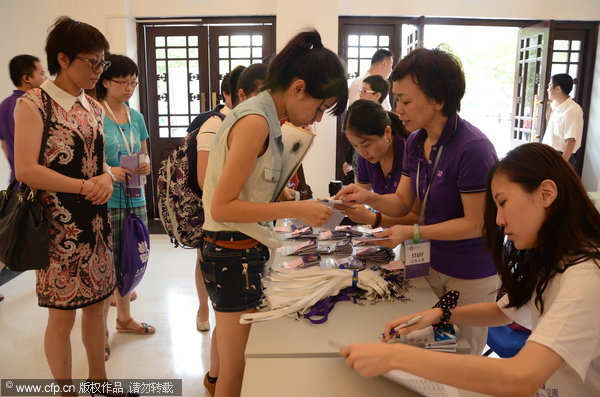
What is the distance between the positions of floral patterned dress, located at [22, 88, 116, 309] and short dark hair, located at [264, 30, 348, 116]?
884mm

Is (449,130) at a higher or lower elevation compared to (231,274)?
higher

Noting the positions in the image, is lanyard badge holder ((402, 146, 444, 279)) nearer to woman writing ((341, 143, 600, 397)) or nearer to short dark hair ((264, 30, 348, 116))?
woman writing ((341, 143, 600, 397))

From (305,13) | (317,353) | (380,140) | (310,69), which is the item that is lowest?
(317,353)

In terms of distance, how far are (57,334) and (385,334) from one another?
1.38 metres

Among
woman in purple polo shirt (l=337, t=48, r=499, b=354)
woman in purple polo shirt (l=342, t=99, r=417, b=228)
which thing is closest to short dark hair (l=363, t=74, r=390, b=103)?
woman in purple polo shirt (l=342, t=99, r=417, b=228)

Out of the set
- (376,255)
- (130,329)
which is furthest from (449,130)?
(130,329)

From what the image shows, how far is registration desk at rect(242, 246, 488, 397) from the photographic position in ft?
3.24

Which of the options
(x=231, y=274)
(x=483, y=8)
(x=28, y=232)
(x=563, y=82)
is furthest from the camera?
(x=483, y=8)

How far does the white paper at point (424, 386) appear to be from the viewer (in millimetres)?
958

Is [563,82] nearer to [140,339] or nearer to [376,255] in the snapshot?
[376,255]

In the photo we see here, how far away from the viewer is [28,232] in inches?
64.1

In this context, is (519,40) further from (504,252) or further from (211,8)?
(504,252)

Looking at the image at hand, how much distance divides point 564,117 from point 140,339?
4.86 metres

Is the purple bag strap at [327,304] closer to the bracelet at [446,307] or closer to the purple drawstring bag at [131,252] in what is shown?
the bracelet at [446,307]
